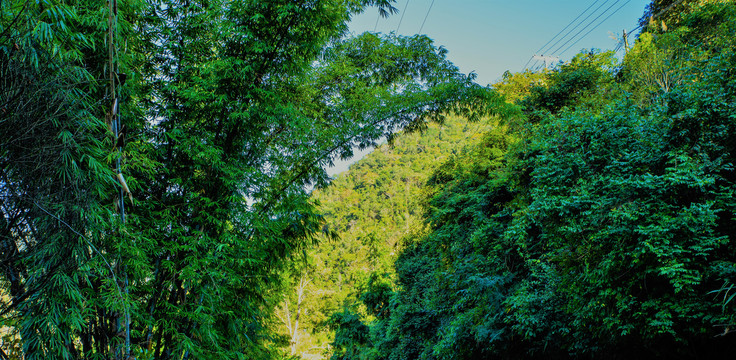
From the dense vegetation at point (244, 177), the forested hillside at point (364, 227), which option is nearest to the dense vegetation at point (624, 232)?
the dense vegetation at point (244, 177)

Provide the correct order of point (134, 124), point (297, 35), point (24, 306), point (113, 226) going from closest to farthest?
point (24, 306)
point (113, 226)
point (134, 124)
point (297, 35)

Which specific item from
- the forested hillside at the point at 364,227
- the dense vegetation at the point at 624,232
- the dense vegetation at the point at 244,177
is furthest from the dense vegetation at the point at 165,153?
the dense vegetation at the point at 624,232

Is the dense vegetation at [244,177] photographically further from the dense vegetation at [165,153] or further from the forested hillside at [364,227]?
the forested hillside at [364,227]

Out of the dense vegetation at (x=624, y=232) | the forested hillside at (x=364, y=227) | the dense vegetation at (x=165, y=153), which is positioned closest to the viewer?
the dense vegetation at (x=165, y=153)

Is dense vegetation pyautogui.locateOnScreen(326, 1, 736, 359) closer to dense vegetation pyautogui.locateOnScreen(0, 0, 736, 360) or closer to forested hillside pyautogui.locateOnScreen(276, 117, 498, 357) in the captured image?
dense vegetation pyautogui.locateOnScreen(0, 0, 736, 360)

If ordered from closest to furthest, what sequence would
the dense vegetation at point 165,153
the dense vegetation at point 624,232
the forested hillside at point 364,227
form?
the dense vegetation at point 165,153 < the dense vegetation at point 624,232 < the forested hillside at point 364,227

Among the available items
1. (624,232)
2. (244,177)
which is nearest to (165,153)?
(244,177)

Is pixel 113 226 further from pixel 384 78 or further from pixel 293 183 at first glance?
pixel 384 78

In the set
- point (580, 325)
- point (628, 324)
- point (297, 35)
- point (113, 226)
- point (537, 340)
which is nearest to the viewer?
point (113, 226)

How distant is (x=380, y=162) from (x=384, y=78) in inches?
1276

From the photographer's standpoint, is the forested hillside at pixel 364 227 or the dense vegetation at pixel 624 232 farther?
the forested hillside at pixel 364 227

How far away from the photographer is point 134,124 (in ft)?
8.82

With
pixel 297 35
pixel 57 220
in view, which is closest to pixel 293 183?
pixel 297 35

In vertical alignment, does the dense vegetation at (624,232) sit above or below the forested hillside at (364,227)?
below
